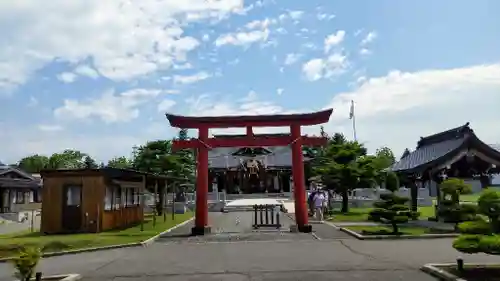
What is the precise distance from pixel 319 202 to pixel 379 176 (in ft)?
27.1

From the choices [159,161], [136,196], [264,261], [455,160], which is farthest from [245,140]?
[159,161]

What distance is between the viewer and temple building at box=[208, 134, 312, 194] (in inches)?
2502

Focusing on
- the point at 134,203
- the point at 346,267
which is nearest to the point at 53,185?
the point at 134,203

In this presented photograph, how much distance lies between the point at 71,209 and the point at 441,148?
2019 centimetres

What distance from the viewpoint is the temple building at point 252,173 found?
209 ft

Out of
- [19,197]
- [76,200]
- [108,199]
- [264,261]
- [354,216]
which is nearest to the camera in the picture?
[264,261]

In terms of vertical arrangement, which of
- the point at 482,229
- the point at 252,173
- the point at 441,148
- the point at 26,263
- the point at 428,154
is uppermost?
the point at 252,173

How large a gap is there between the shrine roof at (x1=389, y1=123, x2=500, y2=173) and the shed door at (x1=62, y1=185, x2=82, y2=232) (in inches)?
688

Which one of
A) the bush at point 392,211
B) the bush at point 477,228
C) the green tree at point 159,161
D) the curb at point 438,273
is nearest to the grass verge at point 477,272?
the curb at point 438,273

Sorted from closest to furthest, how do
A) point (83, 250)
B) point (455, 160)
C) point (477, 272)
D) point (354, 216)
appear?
point (477, 272) < point (83, 250) < point (455, 160) < point (354, 216)

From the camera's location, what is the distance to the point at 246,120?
883 inches

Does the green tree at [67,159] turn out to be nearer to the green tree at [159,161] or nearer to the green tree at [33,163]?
the green tree at [33,163]

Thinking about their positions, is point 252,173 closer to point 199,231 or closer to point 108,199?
point 108,199

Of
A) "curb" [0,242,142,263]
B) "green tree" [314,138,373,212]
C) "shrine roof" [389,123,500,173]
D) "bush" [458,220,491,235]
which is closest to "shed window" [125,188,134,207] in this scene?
"curb" [0,242,142,263]
